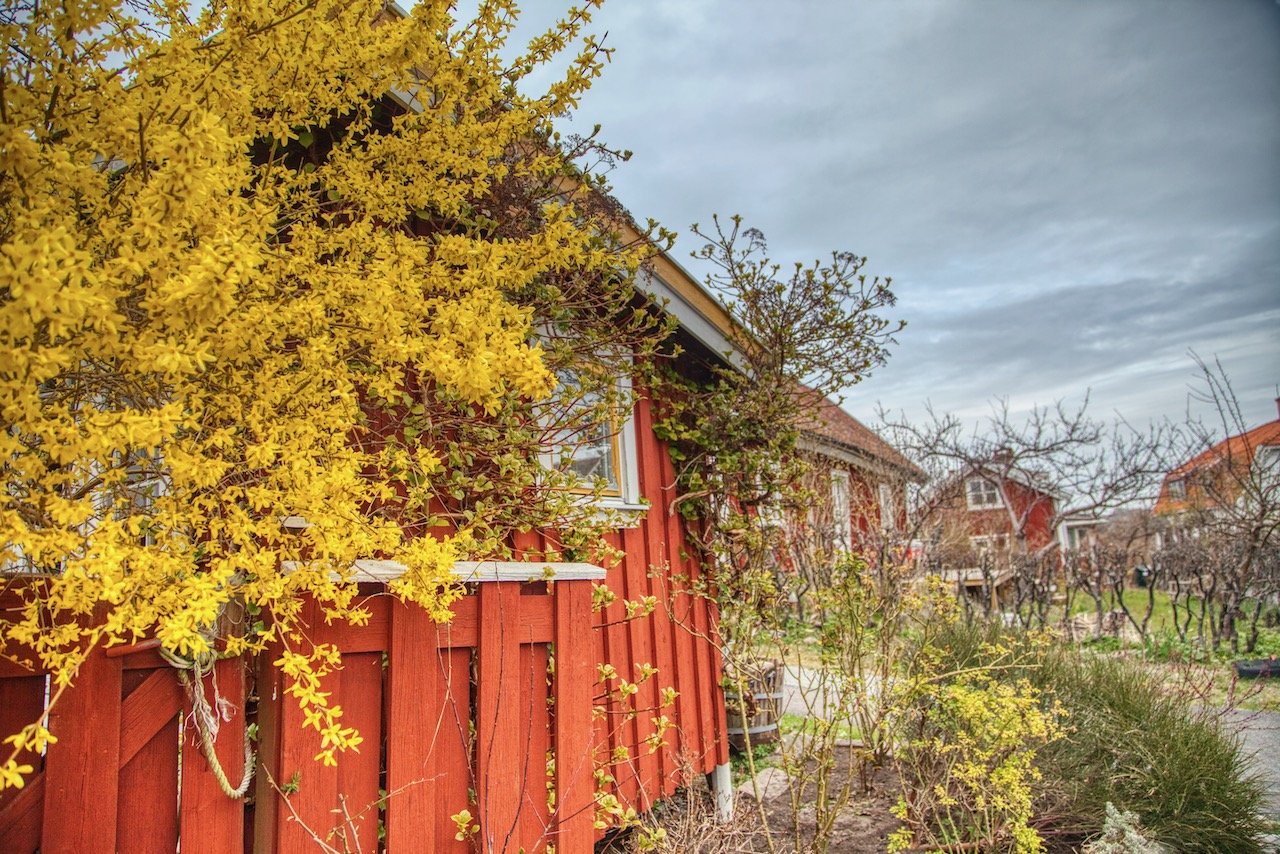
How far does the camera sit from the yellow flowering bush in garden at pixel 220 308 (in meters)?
1.27

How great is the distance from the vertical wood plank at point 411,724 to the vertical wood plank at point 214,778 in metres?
0.37

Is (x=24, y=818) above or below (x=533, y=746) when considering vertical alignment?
above

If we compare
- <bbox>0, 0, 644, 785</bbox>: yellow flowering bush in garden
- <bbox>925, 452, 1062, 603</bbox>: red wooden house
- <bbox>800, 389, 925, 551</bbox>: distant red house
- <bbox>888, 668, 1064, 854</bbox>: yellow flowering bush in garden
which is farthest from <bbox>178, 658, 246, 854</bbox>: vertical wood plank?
<bbox>925, 452, 1062, 603</bbox>: red wooden house

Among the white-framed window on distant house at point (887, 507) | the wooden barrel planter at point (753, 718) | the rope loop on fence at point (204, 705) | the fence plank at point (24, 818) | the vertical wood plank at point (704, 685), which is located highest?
the white-framed window on distant house at point (887, 507)

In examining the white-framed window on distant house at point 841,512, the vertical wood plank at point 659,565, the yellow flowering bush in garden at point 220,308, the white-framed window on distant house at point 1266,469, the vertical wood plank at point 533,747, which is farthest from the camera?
the white-framed window on distant house at point 841,512

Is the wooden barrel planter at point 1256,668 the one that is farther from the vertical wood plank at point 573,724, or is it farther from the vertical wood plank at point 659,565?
the vertical wood plank at point 573,724

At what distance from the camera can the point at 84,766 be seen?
154 cm

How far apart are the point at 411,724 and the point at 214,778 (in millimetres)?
491

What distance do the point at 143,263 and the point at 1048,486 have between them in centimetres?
1382

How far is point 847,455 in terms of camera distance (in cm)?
1142

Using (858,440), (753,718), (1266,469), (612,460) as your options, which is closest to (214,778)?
(612,460)

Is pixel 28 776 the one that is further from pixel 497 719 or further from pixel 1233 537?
pixel 1233 537

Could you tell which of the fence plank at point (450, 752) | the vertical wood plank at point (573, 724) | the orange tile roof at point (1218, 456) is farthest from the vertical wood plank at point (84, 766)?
the orange tile roof at point (1218, 456)

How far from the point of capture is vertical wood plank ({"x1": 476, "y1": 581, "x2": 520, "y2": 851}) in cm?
215
